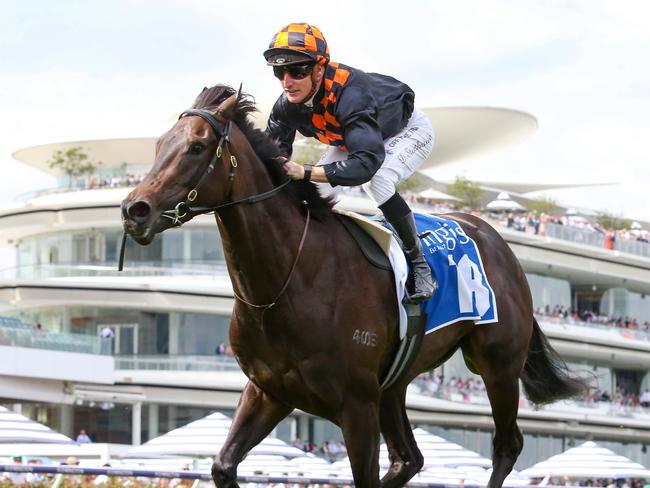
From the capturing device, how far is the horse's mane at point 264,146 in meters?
6.92

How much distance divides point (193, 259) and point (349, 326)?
131 feet

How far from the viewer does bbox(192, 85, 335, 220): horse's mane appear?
273 inches

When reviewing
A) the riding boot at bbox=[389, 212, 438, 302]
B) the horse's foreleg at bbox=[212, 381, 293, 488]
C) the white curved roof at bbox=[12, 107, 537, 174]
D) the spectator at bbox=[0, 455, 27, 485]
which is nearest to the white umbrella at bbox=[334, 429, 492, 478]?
the spectator at bbox=[0, 455, 27, 485]

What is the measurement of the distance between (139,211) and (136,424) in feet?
121

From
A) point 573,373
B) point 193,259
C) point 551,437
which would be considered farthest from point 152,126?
point 573,373

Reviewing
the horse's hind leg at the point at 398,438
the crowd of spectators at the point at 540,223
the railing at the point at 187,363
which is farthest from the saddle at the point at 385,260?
the crowd of spectators at the point at 540,223

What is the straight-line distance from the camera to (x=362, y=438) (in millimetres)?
6969

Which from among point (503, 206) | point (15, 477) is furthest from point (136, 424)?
point (15, 477)

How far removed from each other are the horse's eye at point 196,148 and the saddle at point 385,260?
1128mm

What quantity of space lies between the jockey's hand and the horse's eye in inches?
26.2

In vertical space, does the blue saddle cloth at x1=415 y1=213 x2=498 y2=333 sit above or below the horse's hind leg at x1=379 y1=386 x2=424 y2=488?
above

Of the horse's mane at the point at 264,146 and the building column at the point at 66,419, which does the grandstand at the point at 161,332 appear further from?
the horse's mane at the point at 264,146

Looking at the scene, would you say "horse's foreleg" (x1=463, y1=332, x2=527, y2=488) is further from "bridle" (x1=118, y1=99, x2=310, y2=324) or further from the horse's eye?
the horse's eye

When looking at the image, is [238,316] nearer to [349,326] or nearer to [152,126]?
[349,326]
